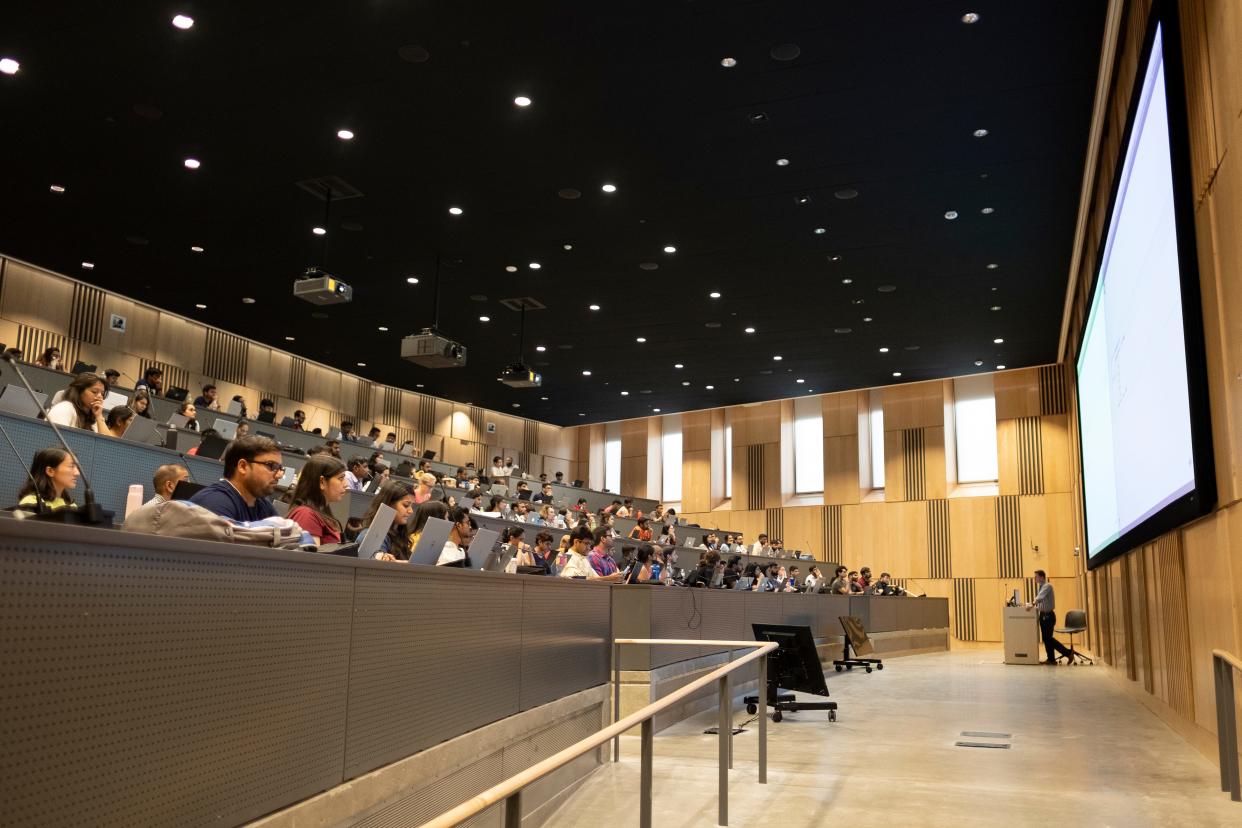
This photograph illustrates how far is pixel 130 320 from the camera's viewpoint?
15.8 metres

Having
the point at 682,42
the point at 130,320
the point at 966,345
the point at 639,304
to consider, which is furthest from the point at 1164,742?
the point at 130,320

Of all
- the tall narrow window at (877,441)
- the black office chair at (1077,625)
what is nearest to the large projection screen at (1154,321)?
the black office chair at (1077,625)

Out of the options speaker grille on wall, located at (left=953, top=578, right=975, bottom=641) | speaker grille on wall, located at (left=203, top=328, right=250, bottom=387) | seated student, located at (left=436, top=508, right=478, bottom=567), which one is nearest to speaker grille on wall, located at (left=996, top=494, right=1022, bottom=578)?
speaker grille on wall, located at (left=953, top=578, right=975, bottom=641)

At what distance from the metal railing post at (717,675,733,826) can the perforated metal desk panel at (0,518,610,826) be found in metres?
1.27

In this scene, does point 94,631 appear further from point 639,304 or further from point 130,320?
point 130,320

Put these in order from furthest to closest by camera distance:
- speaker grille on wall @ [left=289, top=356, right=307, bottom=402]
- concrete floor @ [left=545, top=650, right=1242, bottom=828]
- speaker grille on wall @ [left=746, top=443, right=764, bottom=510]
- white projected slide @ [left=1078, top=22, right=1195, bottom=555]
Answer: speaker grille on wall @ [left=746, top=443, right=764, bottom=510]
speaker grille on wall @ [left=289, top=356, right=307, bottom=402]
white projected slide @ [left=1078, top=22, right=1195, bottom=555]
concrete floor @ [left=545, top=650, right=1242, bottom=828]

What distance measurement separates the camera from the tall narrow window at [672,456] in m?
24.2

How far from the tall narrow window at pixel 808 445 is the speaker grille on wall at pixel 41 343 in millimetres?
15151

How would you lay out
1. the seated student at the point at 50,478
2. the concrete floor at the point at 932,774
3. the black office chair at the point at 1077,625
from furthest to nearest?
the black office chair at the point at 1077,625, the concrete floor at the point at 932,774, the seated student at the point at 50,478

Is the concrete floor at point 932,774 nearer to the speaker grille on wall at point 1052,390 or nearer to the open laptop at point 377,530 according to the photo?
the open laptop at point 377,530

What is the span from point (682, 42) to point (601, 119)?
145cm

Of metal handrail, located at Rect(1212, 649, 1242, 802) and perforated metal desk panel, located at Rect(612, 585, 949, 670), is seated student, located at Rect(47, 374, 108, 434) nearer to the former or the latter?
perforated metal desk panel, located at Rect(612, 585, 949, 670)

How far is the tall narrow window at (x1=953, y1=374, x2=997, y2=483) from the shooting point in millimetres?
19859

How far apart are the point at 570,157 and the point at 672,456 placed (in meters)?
15.4
